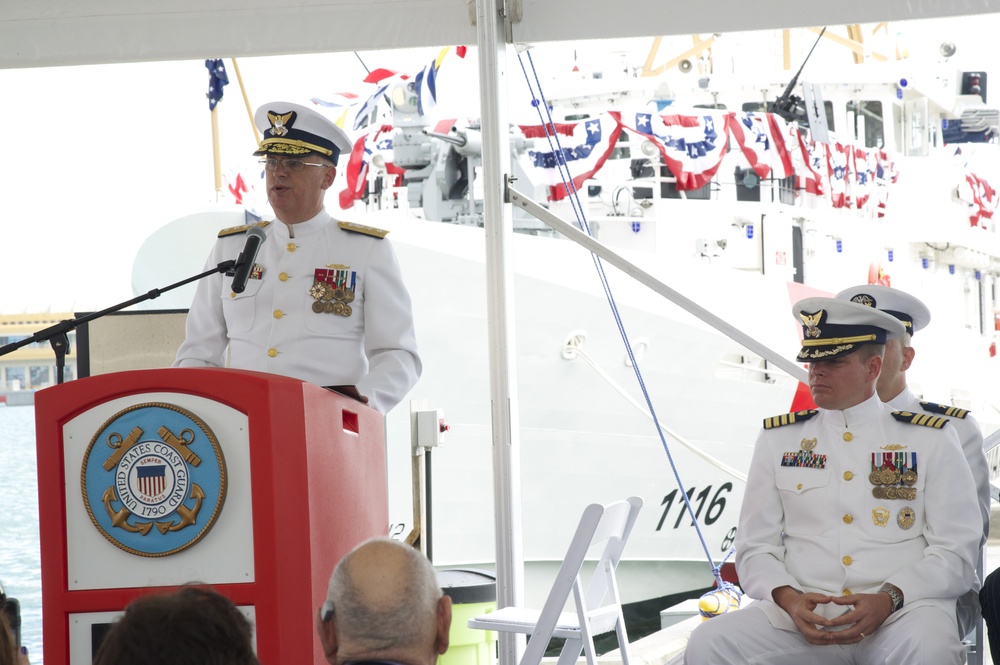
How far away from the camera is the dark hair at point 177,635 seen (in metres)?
1.22

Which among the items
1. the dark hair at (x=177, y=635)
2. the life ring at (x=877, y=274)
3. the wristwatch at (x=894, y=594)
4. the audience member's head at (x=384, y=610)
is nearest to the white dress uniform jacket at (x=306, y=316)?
the wristwatch at (x=894, y=594)

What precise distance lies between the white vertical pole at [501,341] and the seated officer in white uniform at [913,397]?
103cm

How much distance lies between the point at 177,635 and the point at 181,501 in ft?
3.27

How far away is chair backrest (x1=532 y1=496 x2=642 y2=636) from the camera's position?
9.58 feet

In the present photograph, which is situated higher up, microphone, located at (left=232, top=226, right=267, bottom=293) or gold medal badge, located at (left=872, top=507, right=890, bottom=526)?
microphone, located at (left=232, top=226, right=267, bottom=293)

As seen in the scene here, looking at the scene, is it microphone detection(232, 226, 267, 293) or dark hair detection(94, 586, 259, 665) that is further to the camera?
microphone detection(232, 226, 267, 293)

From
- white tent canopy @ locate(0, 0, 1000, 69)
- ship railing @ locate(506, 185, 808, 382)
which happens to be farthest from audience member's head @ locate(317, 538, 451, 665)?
white tent canopy @ locate(0, 0, 1000, 69)

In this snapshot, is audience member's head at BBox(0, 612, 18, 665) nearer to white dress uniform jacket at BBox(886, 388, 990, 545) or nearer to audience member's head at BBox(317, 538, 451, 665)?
audience member's head at BBox(317, 538, 451, 665)

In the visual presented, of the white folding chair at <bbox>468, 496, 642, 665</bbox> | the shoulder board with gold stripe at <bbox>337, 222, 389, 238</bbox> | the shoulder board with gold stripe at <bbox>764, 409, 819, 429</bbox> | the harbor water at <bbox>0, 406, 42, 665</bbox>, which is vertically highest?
the shoulder board with gold stripe at <bbox>337, 222, 389, 238</bbox>

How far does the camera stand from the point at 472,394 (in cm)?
982

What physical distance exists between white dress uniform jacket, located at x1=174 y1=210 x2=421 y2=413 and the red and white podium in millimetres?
700

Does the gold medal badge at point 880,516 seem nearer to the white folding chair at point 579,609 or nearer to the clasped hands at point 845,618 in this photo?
the clasped hands at point 845,618

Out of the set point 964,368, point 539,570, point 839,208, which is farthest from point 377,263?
point 964,368

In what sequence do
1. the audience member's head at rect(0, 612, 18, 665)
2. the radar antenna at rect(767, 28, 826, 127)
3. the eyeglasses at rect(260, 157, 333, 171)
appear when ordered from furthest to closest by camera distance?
the radar antenna at rect(767, 28, 826, 127)
the eyeglasses at rect(260, 157, 333, 171)
the audience member's head at rect(0, 612, 18, 665)
